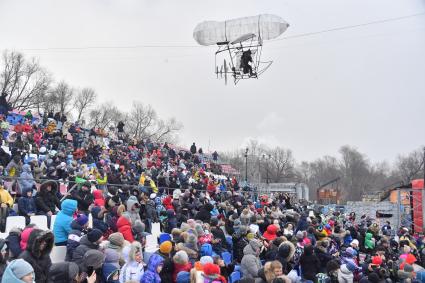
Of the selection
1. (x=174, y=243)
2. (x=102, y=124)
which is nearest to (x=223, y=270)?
(x=174, y=243)

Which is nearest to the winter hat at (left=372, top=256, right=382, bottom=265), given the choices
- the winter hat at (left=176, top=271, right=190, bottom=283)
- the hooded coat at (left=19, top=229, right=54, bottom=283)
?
the winter hat at (left=176, top=271, right=190, bottom=283)

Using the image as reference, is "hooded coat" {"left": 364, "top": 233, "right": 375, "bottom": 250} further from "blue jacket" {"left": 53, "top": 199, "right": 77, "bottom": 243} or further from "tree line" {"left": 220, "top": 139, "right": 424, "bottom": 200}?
"tree line" {"left": 220, "top": 139, "right": 424, "bottom": 200}

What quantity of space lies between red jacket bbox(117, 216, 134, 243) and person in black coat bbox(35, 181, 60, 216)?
5.62 feet

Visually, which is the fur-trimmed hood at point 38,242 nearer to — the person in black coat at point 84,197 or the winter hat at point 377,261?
the person in black coat at point 84,197

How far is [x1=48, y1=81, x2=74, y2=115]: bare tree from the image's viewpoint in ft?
202

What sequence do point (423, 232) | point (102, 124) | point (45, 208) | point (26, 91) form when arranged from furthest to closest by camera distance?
point (102, 124)
point (26, 91)
point (423, 232)
point (45, 208)

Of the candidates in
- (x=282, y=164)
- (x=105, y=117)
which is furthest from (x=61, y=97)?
(x=282, y=164)

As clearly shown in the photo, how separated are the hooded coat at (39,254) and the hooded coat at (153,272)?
4.80 ft

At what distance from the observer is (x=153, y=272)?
588 cm

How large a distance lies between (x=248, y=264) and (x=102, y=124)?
68.7 meters

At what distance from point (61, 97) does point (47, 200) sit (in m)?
58.5

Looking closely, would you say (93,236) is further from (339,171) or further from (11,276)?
(339,171)

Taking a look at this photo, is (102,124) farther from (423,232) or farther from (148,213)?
(148,213)

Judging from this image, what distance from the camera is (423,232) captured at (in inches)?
1013
